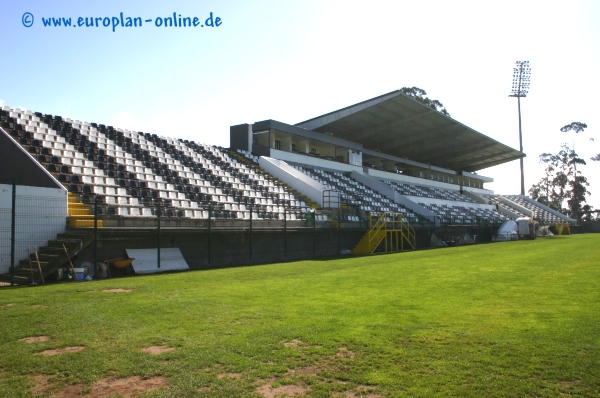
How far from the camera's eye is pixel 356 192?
3070 cm

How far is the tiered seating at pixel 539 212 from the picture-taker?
5666 centimetres

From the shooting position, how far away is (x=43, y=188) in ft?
38.7

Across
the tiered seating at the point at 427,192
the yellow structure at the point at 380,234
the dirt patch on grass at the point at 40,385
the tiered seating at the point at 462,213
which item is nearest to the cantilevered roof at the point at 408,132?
the tiered seating at the point at 427,192

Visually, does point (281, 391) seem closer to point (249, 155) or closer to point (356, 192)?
point (249, 155)

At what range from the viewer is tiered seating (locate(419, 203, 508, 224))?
114 feet

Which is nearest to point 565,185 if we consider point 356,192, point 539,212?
point 539,212

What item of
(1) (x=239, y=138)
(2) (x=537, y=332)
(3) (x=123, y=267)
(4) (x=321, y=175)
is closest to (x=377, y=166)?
(4) (x=321, y=175)

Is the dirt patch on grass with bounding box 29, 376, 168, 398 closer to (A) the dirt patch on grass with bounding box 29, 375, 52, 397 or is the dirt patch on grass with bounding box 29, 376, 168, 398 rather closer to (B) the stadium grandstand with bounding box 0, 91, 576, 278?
(A) the dirt patch on grass with bounding box 29, 375, 52, 397

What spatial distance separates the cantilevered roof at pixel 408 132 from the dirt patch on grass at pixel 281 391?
28500 millimetres

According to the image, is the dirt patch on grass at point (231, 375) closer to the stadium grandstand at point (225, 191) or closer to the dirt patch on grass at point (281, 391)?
the dirt patch on grass at point (281, 391)

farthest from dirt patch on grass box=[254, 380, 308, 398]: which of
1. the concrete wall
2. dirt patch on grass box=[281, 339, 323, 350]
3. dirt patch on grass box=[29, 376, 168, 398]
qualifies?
the concrete wall

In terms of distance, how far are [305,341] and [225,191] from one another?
50.6ft

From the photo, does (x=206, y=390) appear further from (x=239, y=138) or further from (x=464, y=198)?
(x=464, y=198)

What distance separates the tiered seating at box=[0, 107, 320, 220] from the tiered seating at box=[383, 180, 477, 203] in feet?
59.9
